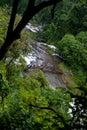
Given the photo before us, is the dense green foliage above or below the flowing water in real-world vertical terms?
above

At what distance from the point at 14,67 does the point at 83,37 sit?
34.1m

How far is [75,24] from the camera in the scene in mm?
62500

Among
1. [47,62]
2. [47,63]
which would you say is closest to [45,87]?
[47,63]

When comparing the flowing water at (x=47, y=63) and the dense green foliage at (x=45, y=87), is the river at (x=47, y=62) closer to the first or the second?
the flowing water at (x=47, y=63)

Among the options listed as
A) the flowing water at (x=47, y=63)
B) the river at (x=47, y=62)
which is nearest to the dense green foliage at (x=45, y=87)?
the river at (x=47, y=62)

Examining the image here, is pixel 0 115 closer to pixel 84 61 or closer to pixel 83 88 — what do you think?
pixel 83 88

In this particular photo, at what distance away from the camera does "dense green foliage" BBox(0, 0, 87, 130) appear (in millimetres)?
4348

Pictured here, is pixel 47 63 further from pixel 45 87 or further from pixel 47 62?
pixel 45 87

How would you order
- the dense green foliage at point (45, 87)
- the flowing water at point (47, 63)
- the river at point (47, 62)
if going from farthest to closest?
the flowing water at point (47, 63)
the river at point (47, 62)
the dense green foliage at point (45, 87)

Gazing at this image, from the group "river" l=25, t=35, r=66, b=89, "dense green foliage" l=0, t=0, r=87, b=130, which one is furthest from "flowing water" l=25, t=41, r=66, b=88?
"dense green foliage" l=0, t=0, r=87, b=130

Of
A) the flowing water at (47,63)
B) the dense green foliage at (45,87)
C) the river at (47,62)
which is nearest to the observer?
the dense green foliage at (45,87)

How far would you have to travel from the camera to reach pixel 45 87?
25453 mm

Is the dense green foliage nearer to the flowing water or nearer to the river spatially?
the river

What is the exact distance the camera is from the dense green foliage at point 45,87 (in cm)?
435
